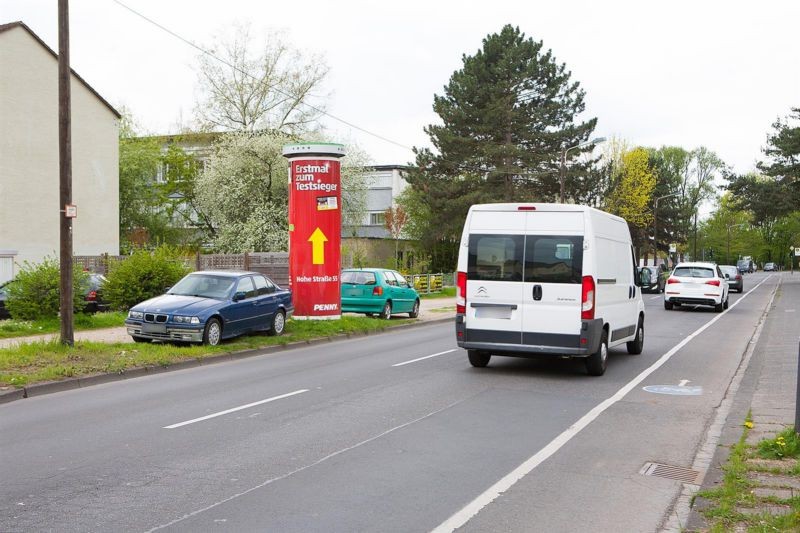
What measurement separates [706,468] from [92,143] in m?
38.2

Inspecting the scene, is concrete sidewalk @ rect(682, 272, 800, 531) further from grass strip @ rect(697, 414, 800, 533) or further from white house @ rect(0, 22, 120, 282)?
white house @ rect(0, 22, 120, 282)

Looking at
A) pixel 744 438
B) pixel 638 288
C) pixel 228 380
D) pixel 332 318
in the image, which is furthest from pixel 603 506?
pixel 332 318

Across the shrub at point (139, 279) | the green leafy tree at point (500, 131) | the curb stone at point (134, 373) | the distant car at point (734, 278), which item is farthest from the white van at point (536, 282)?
the distant car at point (734, 278)

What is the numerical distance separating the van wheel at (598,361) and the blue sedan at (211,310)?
7.16m

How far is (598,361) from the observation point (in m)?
11.7

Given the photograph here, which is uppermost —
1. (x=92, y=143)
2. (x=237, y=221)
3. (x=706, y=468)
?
(x=92, y=143)

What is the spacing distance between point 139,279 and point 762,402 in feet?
53.3

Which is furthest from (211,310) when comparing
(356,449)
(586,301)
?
(356,449)

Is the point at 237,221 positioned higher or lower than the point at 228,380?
higher

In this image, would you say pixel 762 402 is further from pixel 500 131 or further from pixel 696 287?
pixel 500 131

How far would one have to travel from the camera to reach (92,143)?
1539 inches

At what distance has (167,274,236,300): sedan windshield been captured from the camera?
1553 centimetres

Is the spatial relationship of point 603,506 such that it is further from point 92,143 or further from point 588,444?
point 92,143

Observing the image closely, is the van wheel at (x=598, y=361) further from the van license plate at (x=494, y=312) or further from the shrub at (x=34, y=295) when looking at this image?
the shrub at (x=34, y=295)
